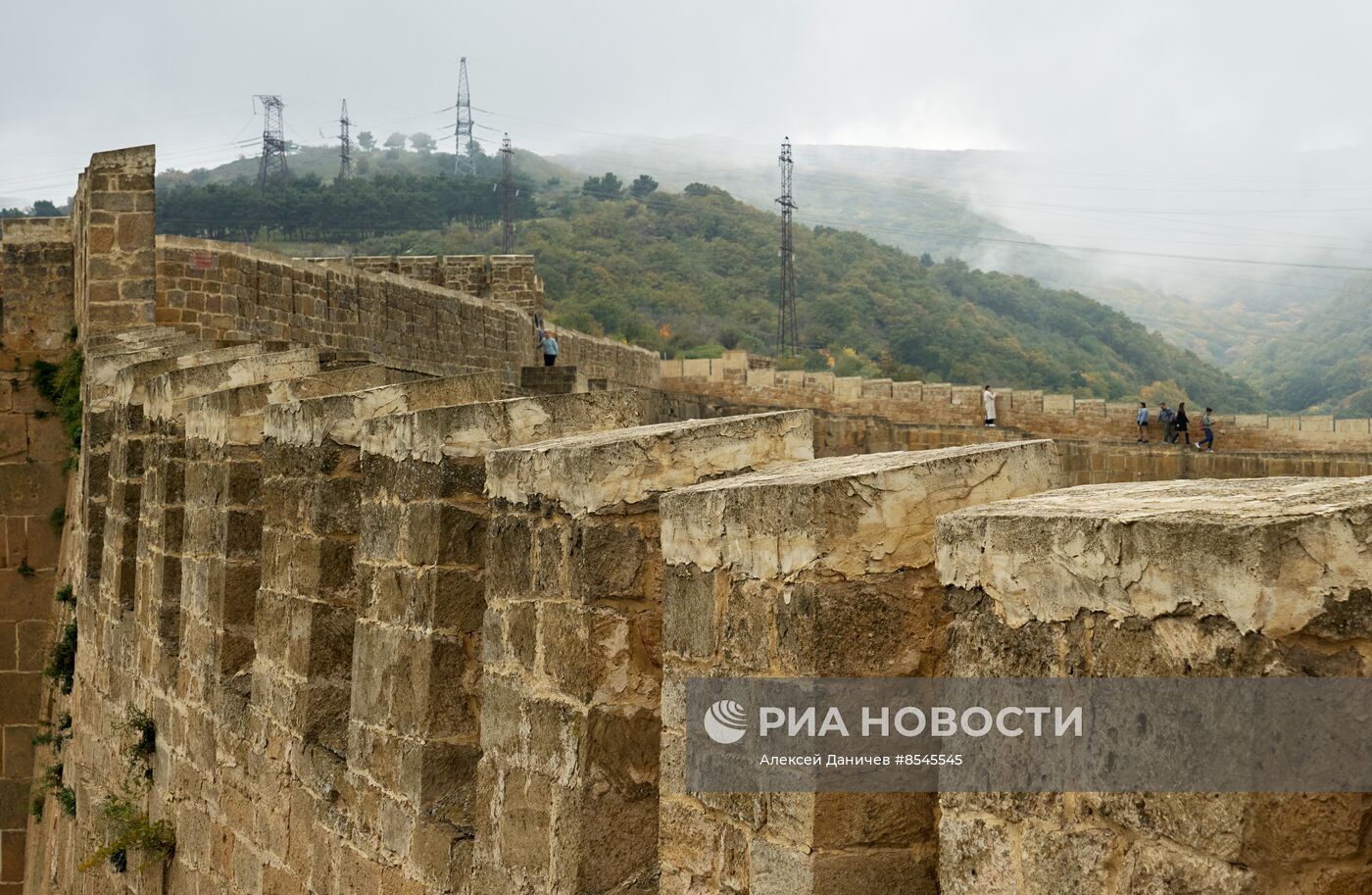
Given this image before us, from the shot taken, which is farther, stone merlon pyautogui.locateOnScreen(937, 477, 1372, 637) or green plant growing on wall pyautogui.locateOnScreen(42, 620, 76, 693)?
green plant growing on wall pyautogui.locateOnScreen(42, 620, 76, 693)

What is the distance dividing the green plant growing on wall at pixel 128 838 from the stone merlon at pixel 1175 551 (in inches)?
207

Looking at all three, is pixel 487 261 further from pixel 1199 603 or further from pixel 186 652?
pixel 1199 603

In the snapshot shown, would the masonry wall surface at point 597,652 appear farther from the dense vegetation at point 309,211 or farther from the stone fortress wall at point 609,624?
the dense vegetation at point 309,211

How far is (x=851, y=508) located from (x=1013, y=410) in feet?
83.5

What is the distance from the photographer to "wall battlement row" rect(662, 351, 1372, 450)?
2611 centimetres

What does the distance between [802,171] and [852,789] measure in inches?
7698

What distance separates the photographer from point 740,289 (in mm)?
63906

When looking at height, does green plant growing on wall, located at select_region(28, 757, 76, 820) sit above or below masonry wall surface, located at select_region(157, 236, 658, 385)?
below

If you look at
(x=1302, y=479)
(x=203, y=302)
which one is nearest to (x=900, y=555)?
(x=1302, y=479)

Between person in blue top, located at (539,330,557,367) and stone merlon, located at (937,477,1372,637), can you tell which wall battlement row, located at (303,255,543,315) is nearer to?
person in blue top, located at (539,330,557,367)

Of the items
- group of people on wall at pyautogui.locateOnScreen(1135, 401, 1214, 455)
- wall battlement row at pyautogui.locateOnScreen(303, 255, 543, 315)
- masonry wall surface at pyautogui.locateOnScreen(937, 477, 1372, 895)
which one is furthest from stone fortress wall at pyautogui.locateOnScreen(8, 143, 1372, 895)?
group of people on wall at pyautogui.locateOnScreen(1135, 401, 1214, 455)

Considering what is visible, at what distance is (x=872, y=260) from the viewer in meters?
73.6

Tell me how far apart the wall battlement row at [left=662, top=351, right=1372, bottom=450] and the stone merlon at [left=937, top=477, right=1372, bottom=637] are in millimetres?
23774

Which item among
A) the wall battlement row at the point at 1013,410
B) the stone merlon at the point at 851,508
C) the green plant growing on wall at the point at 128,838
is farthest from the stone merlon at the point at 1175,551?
the wall battlement row at the point at 1013,410
